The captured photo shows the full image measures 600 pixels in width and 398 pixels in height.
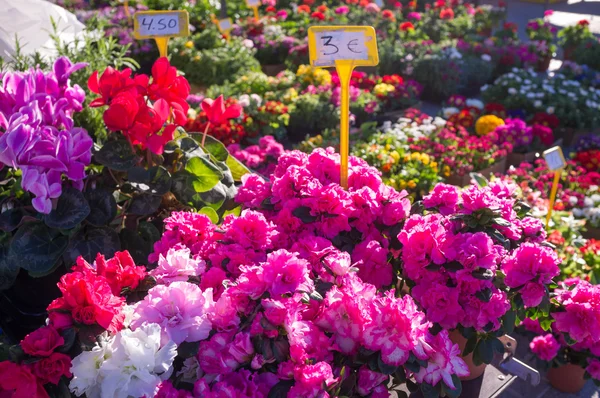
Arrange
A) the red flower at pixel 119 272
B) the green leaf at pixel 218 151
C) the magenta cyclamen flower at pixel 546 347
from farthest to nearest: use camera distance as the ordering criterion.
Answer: the magenta cyclamen flower at pixel 546 347, the green leaf at pixel 218 151, the red flower at pixel 119 272

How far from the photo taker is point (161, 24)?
241 centimetres

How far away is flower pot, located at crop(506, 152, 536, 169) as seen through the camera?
485 cm

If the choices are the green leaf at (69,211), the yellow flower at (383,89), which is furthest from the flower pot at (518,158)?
the green leaf at (69,211)

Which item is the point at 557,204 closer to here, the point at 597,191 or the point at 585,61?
the point at 597,191

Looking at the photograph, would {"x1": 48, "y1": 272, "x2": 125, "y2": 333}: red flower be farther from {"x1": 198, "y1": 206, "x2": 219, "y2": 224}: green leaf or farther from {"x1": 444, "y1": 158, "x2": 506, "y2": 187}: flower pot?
{"x1": 444, "y1": 158, "x2": 506, "y2": 187}: flower pot

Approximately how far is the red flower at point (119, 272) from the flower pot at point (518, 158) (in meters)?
4.24

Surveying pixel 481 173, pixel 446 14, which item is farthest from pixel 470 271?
pixel 446 14

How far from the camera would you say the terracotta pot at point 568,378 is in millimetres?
2588

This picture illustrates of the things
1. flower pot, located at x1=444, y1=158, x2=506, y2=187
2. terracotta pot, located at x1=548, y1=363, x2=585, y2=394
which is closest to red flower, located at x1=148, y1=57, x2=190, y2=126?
terracotta pot, located at x1=548, y1=363, x2=585, y2=394

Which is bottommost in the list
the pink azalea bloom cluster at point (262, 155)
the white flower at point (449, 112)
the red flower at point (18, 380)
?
the white flower at point (449, 112)

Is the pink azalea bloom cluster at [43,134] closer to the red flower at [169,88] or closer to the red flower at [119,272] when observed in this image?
the red flower at [169,88]

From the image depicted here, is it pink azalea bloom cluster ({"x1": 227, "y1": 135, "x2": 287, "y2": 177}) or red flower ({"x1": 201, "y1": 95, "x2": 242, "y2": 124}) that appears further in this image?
pink azalea bloom cluster ({"x1": 227, "y1": 135, "x2": 287, "y2": 177})

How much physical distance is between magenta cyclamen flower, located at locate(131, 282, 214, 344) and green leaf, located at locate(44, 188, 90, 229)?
28.0 inches

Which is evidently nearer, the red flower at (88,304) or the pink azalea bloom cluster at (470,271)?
the red flower at (88,304)
